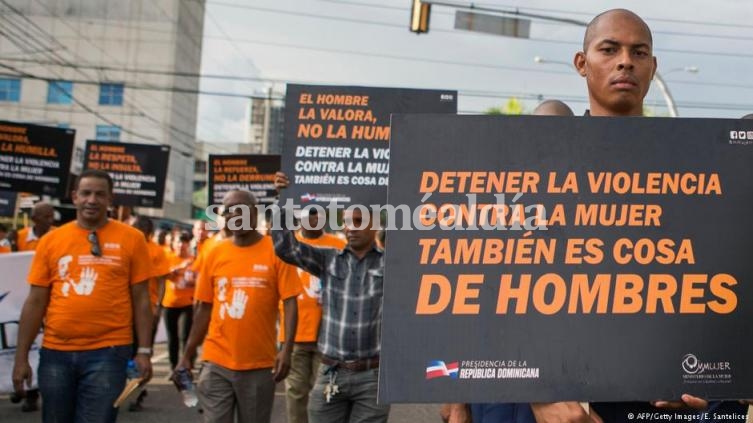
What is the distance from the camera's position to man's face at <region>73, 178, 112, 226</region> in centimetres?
487

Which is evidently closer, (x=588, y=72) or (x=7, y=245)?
(x=588, y=72)

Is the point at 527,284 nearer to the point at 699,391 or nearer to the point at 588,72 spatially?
the point at 699,391

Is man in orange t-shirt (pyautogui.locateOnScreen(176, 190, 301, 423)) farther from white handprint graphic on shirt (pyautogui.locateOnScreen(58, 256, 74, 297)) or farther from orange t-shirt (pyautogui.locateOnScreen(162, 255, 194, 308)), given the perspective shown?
orange t-shirt (pyautogui.locateOnScreen(162, 255, 194, 308))

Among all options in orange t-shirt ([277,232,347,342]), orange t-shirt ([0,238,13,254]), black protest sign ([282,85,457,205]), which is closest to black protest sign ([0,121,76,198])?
orange t-shirt ([0,238,13,254])

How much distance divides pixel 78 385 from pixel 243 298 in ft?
4.07

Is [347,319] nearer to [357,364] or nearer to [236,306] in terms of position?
[357,364]

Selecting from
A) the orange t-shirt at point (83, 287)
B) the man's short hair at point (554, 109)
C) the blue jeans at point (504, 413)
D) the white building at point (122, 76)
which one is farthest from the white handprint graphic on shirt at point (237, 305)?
the white building at point (122, 76)

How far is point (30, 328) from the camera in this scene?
4.80m

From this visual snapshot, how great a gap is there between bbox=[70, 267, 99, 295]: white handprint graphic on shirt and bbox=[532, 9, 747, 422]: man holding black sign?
11.4ft

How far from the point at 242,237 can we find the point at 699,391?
4088 mm

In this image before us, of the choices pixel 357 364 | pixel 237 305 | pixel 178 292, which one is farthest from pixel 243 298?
pixel 178 292

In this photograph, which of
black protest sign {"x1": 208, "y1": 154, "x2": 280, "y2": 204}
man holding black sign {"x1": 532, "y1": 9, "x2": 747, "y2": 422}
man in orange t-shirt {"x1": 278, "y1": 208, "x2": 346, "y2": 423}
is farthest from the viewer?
black protest sign {"x1": 208, "y1": 154, "x2": 280, "y2": 204}

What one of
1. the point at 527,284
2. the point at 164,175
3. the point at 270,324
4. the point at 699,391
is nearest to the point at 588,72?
the point at 527,284

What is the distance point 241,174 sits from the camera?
35.8ft
